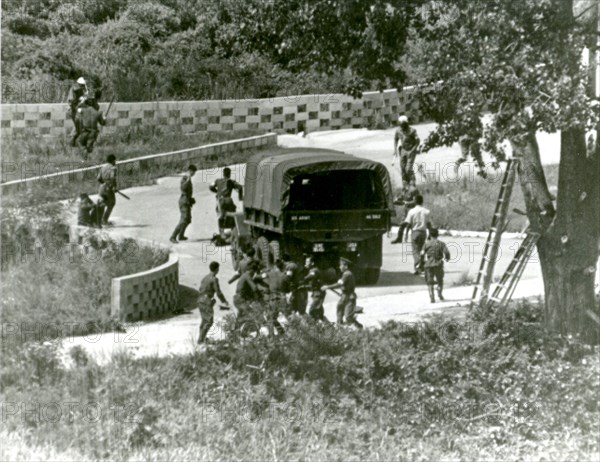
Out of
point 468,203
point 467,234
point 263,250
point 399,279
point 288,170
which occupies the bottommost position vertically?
point 399,279

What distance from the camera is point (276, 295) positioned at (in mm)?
15250

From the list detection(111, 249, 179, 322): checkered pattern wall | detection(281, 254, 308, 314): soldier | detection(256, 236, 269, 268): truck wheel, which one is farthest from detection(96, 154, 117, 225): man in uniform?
detection(281, 254, 308, 314): soldier

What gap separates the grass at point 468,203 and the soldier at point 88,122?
6.95 metres

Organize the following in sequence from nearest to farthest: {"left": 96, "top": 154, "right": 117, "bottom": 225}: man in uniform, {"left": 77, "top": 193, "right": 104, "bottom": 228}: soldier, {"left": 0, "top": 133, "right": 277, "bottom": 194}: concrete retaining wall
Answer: {"left": 77, "top": 193, "right": 104, "bottom": 228}: soldier → {"left": 96, "top": 154, "right": 117, "bottom": 225}: man in uniform → {"left": 0, "top": 133, "right": 277, "bottom": 194}: concrete retaining wall

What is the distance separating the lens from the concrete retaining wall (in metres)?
21.0

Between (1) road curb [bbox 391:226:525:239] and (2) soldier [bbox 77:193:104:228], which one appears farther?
(1) road curb [bbox 391:226:525:239]

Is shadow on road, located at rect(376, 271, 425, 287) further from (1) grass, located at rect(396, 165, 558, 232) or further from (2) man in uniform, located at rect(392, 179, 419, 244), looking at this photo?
(1) grass, located at rect(396, 165, 558, 232)

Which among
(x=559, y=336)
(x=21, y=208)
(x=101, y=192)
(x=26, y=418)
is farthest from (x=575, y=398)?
(x=101, y=192)

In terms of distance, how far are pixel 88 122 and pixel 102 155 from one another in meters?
1.19

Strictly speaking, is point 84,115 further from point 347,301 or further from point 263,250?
point 347,301

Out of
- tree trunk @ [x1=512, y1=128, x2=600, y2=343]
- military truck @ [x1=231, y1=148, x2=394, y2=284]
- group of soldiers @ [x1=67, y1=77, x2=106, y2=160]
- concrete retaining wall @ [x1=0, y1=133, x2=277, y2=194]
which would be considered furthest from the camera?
group of soldiers @ [x1=67, y1=77, x2=106, y2=160]

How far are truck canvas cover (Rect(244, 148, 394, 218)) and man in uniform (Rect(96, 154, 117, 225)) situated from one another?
2.97m

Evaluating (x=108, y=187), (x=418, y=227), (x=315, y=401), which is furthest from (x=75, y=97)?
(x=315, y=401)

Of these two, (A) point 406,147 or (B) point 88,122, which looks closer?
(B) point 88,122
